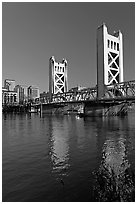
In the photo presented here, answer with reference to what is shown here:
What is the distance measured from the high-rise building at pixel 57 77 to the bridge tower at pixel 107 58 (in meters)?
67.3

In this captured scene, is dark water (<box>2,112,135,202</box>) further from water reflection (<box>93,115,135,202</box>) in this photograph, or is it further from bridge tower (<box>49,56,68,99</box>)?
bridge tower (<box>49,56,68,99</box>)

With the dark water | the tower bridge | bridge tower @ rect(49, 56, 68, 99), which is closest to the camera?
the dark water

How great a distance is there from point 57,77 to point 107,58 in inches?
3075

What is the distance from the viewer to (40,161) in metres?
16.0

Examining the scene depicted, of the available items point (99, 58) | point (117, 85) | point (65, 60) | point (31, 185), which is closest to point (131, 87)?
point (117, 85)

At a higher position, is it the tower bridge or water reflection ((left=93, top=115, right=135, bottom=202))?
the tower bridge

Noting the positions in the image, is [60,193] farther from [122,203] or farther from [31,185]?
[122,203]

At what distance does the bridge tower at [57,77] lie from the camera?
150 metres

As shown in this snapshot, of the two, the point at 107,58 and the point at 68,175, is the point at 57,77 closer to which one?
the point at 107,58

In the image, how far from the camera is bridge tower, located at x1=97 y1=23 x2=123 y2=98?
83.5m

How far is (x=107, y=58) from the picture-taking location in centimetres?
8544

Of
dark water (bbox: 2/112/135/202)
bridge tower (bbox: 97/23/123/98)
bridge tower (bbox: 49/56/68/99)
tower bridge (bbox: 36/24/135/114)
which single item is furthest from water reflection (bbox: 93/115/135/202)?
bridge tower (bbox: 49/56/68/99)

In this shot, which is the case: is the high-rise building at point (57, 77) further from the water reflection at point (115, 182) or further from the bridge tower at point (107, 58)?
the water reflection at point (115, 182)

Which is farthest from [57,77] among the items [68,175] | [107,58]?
[68,175]
